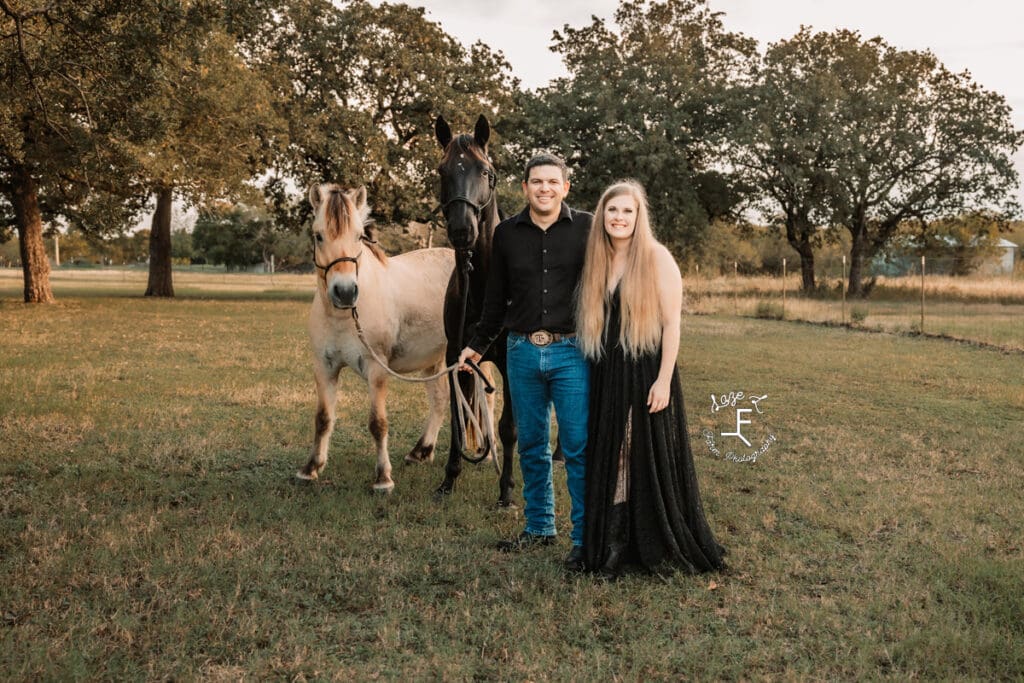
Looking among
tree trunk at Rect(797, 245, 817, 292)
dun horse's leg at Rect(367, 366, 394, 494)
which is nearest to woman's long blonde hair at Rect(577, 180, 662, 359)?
dun horse's leg at Rect(367, 366, 394, 494)

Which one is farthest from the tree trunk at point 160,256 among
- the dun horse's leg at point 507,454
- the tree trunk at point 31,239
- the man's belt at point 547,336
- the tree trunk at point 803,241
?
the man's belt at point 547,336

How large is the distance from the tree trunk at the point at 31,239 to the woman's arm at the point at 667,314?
2573 centimetres

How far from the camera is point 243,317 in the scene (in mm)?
22375

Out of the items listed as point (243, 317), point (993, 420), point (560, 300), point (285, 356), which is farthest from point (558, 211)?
point (243, 317)

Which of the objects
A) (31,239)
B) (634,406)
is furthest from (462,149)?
(31,239)

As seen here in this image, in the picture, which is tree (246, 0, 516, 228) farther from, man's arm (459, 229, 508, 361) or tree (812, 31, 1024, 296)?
man's arm (459, 229, 508, 361)

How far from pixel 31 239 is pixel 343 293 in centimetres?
2409

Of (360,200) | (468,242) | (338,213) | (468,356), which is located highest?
(360,200)

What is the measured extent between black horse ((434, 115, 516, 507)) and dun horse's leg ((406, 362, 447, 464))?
100 centimetres

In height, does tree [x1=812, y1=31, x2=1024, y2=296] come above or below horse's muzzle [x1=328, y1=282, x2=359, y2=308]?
above

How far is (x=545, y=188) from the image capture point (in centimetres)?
411

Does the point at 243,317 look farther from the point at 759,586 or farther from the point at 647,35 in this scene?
the point at 647,35

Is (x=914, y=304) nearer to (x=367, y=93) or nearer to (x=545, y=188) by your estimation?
(x=367, y=93)

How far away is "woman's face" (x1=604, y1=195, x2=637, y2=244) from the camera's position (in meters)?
3.92
